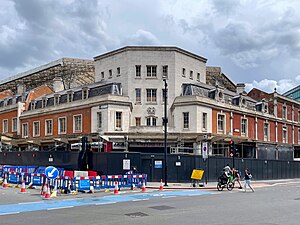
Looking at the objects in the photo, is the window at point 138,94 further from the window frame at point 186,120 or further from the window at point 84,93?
the window frame at point 186,120

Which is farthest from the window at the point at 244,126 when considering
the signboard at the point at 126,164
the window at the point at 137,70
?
the signboard at the point at 126,164

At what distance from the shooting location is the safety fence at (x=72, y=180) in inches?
832

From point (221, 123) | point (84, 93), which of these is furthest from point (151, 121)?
point (84, 93)

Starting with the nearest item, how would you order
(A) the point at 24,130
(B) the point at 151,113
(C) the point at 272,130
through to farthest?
(B) the point at 151,113
(A) the point at 24,130
(C) the point at 272,130

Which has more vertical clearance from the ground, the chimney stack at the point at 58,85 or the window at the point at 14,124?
the chimney stack at the point at 58,85

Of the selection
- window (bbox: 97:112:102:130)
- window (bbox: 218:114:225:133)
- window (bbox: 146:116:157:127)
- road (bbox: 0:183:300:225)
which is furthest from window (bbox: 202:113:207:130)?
road (bbox: 0:183:300:225)

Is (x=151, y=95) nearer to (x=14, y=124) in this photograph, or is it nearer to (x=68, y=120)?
(x=68, y=120)

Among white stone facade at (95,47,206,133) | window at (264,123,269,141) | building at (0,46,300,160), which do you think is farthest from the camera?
window at (264,123,269,141)

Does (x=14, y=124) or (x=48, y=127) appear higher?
(x=14, y=124)

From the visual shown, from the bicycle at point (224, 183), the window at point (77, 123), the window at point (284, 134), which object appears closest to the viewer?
the bicycle at point (224, 183)

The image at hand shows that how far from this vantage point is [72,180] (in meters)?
20.9

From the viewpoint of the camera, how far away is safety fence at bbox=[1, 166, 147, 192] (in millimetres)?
21125

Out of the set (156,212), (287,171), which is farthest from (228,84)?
(156,212)

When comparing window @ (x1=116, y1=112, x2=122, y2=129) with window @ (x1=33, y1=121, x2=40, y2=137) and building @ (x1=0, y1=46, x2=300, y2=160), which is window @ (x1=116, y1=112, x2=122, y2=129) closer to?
building @ (x1=0, y1=46, x2=300, y2=160)
